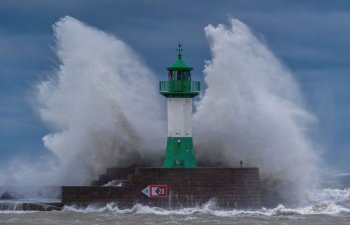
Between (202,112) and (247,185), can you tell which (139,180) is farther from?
(202,112)

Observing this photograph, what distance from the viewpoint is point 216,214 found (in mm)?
25312

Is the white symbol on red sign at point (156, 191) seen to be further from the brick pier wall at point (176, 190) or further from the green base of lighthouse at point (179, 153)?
the green base of lighthouse at point (179, 153)

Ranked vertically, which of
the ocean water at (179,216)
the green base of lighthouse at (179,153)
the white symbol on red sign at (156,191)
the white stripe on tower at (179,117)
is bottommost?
the ocean water at (179,216)

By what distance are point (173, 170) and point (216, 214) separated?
189cm

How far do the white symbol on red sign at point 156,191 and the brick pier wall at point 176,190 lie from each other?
77 millimetres

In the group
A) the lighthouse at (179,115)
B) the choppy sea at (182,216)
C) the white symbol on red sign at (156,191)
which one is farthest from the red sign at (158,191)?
the lighthouse at (179,115)

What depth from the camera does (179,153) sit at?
28.1m

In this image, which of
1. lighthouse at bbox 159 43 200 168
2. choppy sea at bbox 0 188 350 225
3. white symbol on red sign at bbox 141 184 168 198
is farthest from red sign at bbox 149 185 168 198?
lighthouse at bbox 159 43 200 168

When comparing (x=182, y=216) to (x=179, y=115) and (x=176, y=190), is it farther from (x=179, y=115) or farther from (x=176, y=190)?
(x=179, y=115)

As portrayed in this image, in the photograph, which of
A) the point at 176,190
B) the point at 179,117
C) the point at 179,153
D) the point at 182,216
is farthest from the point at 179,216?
the point at 179,117

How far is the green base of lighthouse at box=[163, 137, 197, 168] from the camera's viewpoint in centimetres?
2809

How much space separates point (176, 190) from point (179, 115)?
2.56 meters

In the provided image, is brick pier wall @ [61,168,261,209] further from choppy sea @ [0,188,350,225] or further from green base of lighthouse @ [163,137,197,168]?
green base of lighthouse @ [163,137,197,168]

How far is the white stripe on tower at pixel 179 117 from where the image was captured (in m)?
28.0
